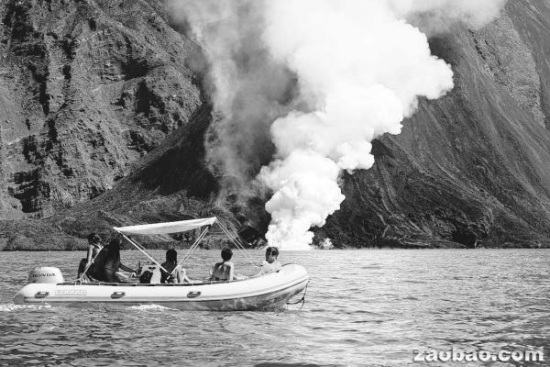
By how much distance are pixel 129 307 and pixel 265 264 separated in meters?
8.01

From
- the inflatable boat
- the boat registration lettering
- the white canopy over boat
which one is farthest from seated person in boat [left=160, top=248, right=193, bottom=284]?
the boat registration lettering

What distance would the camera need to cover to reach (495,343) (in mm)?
33000

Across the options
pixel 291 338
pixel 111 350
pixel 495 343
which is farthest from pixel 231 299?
pixel 495 343

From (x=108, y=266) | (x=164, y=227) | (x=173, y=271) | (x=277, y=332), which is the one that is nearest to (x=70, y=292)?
(x=108, y=266)

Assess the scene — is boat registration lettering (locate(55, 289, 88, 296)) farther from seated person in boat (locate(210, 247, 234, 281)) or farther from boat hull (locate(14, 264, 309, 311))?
seated person in boat (locate(210, 247, 234, 281))

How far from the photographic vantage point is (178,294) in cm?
4209

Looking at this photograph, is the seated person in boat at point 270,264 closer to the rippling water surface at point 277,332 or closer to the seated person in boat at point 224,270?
the seated person in boat at point 224,270

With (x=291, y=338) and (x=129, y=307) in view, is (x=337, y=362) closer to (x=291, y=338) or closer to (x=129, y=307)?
(x=291, y=338)

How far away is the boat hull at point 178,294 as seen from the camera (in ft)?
139

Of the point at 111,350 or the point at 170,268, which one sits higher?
the point at 170,268

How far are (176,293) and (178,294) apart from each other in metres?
0.14

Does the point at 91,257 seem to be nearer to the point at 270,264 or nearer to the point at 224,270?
A: the point at 224,270

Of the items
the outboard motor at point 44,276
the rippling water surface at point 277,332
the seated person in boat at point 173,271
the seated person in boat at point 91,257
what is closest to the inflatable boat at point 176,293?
the outboard motor at point 44,276

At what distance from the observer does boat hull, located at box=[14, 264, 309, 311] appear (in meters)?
42.2
